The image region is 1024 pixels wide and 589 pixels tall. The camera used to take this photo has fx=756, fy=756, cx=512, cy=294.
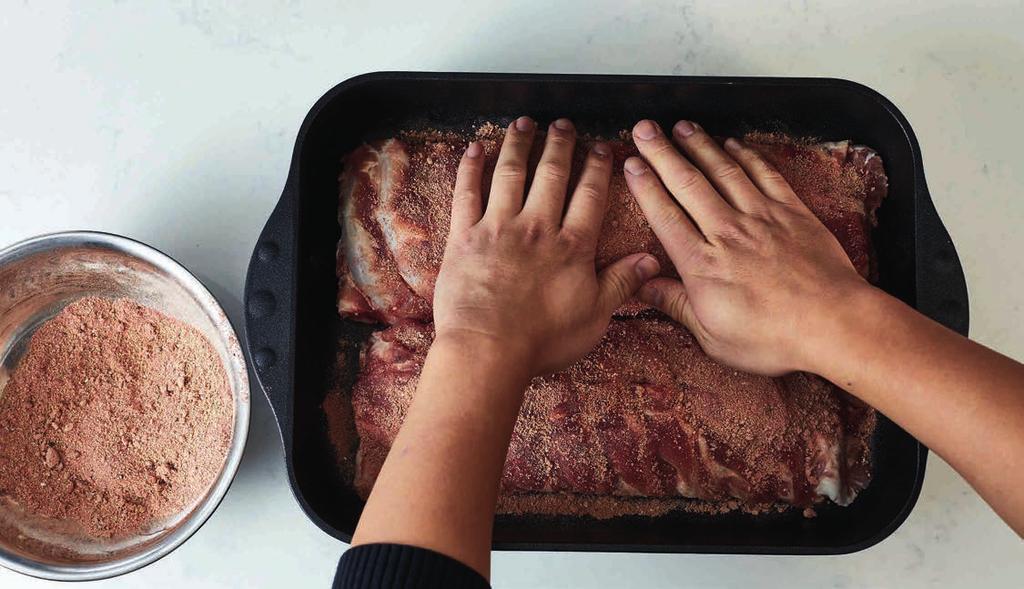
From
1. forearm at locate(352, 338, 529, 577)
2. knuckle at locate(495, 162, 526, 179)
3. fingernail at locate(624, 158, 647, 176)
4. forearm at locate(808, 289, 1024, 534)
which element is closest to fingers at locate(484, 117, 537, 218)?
knuckle at locate(495, 162, 526, 179)

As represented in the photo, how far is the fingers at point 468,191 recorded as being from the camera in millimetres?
1237

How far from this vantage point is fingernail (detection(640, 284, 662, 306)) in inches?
50.7

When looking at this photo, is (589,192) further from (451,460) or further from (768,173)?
(451,460)

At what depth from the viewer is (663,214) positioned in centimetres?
125

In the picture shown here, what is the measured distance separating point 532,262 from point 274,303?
441 millimetres

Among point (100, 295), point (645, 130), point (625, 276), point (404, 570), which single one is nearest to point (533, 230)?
point (625, 276)

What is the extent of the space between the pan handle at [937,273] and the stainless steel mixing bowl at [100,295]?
1.17 metres

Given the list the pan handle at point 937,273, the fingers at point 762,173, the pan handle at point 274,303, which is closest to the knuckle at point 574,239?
the fingers at point 762,173

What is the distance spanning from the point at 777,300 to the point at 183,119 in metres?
1.20

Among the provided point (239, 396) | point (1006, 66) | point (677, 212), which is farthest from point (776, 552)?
point (1006, 66)

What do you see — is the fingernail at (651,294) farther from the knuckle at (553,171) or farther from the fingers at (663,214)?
the knuckle at (553,171)

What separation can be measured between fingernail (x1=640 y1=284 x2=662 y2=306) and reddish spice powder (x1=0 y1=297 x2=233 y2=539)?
0.78 metres

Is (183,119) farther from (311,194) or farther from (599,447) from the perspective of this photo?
(599,447)

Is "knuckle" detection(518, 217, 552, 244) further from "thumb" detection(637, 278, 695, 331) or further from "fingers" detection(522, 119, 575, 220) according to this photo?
"thumb" detection(637, 278, 695, 331)
